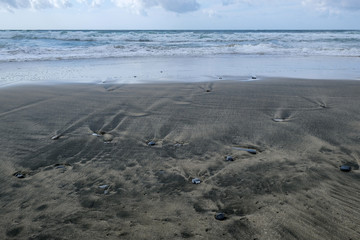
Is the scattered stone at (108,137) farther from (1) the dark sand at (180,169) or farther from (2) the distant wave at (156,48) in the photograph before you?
(2) the distant wave at (156,48)

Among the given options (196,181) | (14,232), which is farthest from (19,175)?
(196,181)

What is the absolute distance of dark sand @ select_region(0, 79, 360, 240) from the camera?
1907mm

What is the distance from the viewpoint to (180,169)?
2.67 meters

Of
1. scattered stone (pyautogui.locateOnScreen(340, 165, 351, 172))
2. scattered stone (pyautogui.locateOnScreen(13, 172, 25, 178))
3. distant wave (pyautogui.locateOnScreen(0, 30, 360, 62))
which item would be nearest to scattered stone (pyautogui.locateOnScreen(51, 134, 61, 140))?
scattered stone (pyautogui.locateOnScreen(13, 172, 25, 178))

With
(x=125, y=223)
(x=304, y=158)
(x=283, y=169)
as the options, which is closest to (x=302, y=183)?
(x=283, y=169)

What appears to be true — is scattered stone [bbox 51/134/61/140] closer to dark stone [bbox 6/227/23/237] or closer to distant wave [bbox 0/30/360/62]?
dark stone [bbox 6/227/23/237]

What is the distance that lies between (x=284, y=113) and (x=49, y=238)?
3625 millimetres

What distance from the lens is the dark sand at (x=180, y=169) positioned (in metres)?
1.91

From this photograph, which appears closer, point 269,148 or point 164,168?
point 164,168

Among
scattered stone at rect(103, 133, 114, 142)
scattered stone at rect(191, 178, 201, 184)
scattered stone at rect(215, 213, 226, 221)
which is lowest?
scattered stone at rect(103, 133, 114, 142)

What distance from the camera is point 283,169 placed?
2615 mm

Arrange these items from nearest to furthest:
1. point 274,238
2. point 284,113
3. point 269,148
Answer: point 274,238 → point 269,148 → point 284,113

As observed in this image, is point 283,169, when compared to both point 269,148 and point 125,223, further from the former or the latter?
point 125,223

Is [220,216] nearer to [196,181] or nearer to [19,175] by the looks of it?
[196,181]
